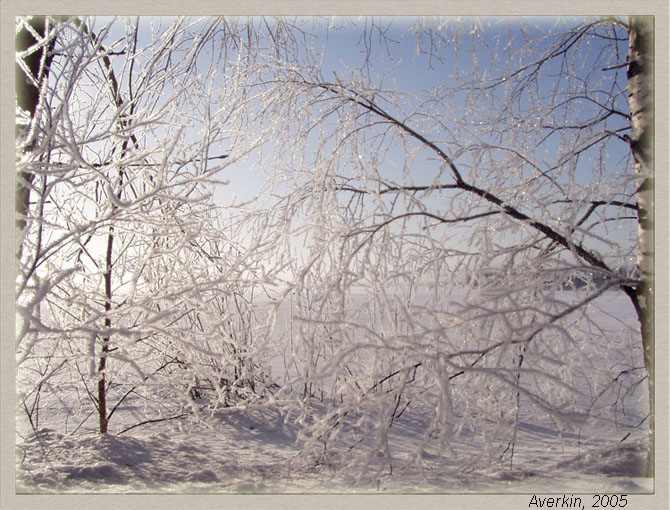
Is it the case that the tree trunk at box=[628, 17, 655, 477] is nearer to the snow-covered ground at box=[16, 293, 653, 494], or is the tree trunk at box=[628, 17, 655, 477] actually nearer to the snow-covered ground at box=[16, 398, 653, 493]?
the snow-covered ground at box=[16, 293, 653, 494]

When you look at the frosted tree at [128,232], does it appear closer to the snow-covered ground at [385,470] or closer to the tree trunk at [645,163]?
the snow-covered ground at [385,470]

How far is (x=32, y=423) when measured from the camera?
1914 mm

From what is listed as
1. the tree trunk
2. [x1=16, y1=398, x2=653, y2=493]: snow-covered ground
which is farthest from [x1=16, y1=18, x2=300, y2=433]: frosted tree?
the tree trunk

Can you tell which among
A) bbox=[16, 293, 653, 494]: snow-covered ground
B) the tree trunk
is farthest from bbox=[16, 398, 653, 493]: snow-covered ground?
the tree trunk

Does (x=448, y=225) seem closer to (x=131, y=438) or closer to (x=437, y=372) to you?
(x=437, y=372)

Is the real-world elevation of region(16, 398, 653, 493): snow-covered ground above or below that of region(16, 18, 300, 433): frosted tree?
below

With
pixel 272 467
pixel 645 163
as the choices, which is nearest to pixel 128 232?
pixel 272 467

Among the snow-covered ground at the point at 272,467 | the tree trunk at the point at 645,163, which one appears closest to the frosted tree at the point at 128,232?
the snow-covered ground at the point at 272,467

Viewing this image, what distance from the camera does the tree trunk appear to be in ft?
5.19

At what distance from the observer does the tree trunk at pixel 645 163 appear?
5.19 feet

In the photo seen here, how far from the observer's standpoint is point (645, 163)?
162cm

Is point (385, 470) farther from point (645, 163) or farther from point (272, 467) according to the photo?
point (645, 163)

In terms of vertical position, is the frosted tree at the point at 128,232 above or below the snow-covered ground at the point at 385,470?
above

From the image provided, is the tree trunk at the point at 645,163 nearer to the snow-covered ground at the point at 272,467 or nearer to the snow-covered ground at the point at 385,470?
the snow-covered ground at the point at 385,470
